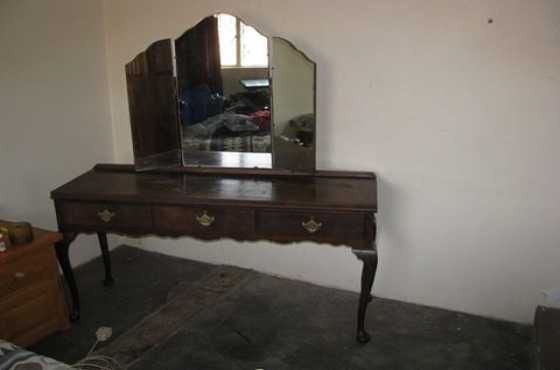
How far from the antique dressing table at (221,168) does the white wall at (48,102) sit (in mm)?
334

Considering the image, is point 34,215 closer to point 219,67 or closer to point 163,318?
point 163,318

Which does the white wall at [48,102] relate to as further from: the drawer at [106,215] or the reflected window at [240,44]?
the reflected window at [240,44]

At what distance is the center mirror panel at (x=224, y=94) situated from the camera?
90.7 inches

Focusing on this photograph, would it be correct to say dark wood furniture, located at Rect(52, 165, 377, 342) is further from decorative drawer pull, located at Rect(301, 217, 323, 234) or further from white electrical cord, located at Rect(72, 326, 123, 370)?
white electrical cord, located at Rect(72, 326, 123, 370)

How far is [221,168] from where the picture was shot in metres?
2.41

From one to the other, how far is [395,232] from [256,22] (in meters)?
1.29

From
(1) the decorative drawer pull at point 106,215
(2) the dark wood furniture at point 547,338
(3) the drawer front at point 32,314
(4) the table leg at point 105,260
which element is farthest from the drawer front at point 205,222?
(2) the dark wood furniture at point 547,338

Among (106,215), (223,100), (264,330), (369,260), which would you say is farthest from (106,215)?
(369,260)

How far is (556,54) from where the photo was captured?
192 cm

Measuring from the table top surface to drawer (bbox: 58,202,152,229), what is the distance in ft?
0.12

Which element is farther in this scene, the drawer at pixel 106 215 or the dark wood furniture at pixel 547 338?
the drawer at pixel 106 215

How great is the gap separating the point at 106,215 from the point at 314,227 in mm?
956

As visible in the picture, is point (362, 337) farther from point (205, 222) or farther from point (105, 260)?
point (105, 260)

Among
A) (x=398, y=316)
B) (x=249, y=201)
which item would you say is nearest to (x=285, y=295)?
(x=398, y=316)
